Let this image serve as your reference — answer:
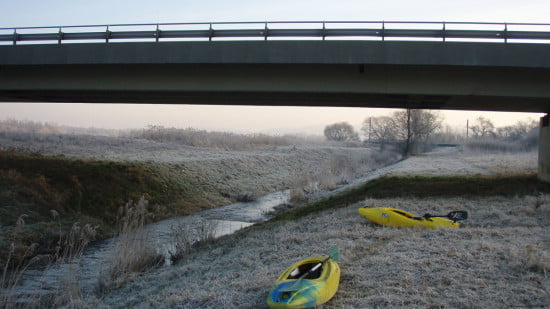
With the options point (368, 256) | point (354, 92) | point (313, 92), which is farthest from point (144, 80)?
point (368, 256)

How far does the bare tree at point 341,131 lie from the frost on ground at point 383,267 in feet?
336

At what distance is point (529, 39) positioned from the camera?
55.2ft

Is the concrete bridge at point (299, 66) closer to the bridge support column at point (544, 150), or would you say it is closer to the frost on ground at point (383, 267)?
the bridge support column at point (544, 150)

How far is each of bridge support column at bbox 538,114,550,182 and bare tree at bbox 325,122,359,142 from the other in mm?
94385

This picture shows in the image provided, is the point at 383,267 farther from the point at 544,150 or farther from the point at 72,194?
the point at 72,194

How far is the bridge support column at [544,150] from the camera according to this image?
63.5 feet

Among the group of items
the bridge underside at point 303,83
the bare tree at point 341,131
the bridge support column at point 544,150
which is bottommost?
the bare tree at point 341,131

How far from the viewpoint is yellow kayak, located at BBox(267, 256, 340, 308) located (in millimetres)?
6598

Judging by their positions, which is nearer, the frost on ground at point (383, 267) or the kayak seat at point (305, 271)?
the frost on ground at point (383, 267)

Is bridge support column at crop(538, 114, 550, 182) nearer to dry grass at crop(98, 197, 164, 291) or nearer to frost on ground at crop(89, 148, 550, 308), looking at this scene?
frost on ground at crop(89, 148, 550, 308)

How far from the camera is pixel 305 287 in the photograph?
22.4 ft

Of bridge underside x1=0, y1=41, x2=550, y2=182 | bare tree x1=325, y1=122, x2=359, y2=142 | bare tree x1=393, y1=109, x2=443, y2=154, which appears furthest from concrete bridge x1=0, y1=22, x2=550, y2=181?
bare tree x1=325, y1=122, x2=359, y2=142

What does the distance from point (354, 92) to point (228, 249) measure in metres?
8.53

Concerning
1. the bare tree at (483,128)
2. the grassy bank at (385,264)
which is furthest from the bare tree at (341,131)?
the grassy bank at (385,264)
